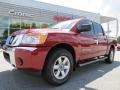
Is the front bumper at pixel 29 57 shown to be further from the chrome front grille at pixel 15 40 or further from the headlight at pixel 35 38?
the chrome front grille at pixel 15 40

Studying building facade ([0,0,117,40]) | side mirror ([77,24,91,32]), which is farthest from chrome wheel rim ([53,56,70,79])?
building facade ([0,0,117,40])

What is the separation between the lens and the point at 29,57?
365 cm

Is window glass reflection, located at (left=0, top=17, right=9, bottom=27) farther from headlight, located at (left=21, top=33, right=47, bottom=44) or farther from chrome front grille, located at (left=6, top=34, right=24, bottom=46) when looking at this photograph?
headlight, located at (left=21, top=33, right=47, bottom=44)

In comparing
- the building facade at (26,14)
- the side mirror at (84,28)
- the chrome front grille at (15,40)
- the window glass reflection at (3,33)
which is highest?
the building facade at (26,14)

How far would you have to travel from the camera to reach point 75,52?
463 cm

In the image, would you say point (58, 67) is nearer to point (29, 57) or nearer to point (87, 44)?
point (29, 57)

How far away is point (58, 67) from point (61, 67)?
121 mm

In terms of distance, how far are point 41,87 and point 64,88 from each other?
1.66ft

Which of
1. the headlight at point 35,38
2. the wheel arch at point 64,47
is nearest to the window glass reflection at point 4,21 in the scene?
the wheel arch at point 64,47

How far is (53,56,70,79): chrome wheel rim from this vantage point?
4.15 m

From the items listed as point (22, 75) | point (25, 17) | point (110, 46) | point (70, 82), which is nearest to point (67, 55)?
point (70, 82)

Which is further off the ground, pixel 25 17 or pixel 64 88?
pixel 25 17

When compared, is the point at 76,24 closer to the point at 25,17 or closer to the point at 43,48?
the point at 43,48

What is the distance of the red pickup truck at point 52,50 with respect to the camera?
3740mm
